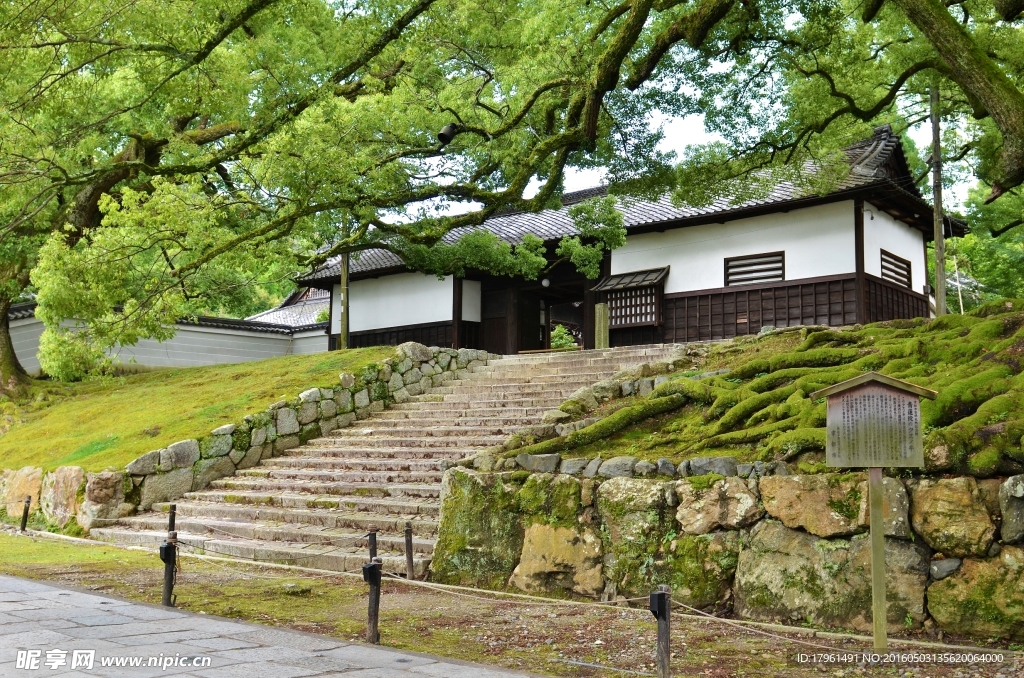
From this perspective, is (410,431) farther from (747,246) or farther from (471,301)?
(471,301)

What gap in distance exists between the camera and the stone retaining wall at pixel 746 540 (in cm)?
559

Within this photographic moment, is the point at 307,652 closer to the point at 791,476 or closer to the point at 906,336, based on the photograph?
the point at 791,476

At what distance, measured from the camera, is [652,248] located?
18.0 meters

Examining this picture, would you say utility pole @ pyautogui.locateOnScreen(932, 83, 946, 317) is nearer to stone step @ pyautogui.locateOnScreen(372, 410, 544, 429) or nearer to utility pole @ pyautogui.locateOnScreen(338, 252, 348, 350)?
stone step @ pyautogui.locateOnScreen(372, 410, 544, 429)

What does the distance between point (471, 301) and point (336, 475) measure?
990 cm

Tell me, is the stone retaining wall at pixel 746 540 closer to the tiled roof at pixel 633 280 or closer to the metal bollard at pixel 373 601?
the metal bollard at pixel 373 601

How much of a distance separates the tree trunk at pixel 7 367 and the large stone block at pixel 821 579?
17.2 m

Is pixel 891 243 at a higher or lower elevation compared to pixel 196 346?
higher

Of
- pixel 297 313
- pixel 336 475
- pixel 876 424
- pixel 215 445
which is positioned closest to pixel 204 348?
pixel 297 313

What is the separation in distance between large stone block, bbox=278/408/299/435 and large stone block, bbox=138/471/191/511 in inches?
67.2

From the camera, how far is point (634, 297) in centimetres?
1789

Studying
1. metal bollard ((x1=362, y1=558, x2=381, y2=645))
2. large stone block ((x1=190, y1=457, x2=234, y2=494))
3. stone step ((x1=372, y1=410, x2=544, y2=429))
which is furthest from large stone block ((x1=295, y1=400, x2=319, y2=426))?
metal bollard ((x1=362, y1=558, x2=381, y2=645))

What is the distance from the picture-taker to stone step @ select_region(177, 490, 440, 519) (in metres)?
10.0

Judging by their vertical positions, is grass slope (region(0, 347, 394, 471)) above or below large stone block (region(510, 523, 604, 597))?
above
